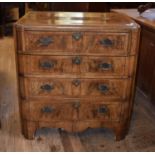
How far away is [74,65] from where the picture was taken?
1479 mm

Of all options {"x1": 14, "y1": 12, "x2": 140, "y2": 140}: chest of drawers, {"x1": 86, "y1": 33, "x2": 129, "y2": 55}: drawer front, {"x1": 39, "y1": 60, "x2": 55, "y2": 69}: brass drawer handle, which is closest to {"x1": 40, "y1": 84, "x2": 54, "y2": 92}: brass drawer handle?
{"x1": 14, "y1": 12, "x2": 140, "y2": 140}: chest of drawers

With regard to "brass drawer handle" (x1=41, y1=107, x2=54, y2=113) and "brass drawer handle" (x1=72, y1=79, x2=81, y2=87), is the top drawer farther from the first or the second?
"brass drawer handle" (x1=41, y1=107, x2=54, y2=113)

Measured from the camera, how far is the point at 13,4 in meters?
4.30

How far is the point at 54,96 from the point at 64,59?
0.87 feet

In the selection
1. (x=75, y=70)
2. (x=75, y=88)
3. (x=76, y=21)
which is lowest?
(x=75, y=88)

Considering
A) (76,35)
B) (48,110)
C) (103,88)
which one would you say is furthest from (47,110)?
(76,35)

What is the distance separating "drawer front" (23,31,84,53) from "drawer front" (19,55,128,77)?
0.05 metres

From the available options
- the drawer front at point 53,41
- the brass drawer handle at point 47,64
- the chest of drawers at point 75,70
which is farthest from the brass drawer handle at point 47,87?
the drawer front at point 53,41

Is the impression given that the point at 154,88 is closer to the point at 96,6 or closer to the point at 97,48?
the point at 97,48

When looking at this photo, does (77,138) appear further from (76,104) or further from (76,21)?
(76,21)

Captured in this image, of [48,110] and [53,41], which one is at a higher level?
Result: [53,41]

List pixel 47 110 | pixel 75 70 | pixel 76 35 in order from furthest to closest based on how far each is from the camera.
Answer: pixel 47 110, pixel 75 70, pixel 76 35

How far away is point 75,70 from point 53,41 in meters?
0.23

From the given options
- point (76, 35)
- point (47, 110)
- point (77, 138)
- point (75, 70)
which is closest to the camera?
point (76, 35)
